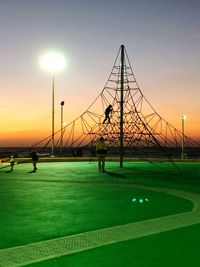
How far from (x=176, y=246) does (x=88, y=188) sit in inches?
339

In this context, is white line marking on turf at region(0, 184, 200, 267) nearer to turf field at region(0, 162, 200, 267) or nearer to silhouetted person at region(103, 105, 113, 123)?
turf field at region(0, 162, 200, 267)

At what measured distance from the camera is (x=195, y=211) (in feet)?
36.6

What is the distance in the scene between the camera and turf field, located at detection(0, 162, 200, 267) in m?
7.06

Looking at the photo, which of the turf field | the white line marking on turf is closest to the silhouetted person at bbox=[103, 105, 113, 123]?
the turf field

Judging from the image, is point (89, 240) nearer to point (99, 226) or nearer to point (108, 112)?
point (99, 226)

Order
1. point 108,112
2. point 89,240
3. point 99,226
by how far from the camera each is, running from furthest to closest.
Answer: point 108,112, point 99,226, point 89,240

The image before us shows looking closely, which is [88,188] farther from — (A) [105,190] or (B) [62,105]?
(B) [62,105]

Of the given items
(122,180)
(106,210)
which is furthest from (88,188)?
(106,210)

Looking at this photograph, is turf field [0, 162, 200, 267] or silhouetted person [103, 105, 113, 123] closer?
turf field [0, 162, 200, 267]

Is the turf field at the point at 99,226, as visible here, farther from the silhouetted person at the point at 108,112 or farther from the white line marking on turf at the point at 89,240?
the silhouetted person at the point at 108,112

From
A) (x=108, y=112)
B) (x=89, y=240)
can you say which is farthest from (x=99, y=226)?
(x=108, y=112)

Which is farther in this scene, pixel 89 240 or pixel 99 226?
pixel 99 226

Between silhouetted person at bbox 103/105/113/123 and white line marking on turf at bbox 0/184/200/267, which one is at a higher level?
silhouetted person at bbox 103/105/113/123

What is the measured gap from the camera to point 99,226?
943 cm
